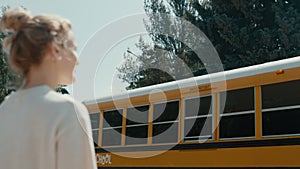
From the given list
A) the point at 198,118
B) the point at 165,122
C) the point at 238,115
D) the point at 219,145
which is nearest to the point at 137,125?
the point at 165,122

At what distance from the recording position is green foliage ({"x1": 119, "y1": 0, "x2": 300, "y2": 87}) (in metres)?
16.4

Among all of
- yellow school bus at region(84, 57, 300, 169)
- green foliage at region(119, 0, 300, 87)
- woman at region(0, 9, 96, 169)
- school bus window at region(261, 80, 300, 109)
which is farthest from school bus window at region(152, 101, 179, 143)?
green foliage at region(119, 0, 300, 87)

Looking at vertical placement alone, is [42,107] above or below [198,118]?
below

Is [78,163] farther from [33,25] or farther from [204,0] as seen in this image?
[204,0]

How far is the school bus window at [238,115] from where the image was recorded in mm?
6453

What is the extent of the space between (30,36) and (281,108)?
5.05 m

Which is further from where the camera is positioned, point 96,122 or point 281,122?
point 96,122

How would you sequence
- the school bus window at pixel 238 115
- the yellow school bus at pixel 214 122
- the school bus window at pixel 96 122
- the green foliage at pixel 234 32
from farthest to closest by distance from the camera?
the green foliage at pixel 234 32 < the school bus window at pixel 96 122 < the school bus window at pixel 238 115 < the yellow school bus at pixel 214 122

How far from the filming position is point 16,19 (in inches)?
57.6

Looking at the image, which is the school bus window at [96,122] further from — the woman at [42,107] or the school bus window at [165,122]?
the woman at [42,107]

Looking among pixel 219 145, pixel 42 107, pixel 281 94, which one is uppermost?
pixel 281 94

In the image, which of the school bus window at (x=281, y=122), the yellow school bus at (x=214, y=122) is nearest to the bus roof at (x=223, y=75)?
the yellow school bus at (x=214, y=122)

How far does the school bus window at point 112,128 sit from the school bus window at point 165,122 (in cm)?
102

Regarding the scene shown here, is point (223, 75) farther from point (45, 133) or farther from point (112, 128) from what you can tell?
point (45, 133)
